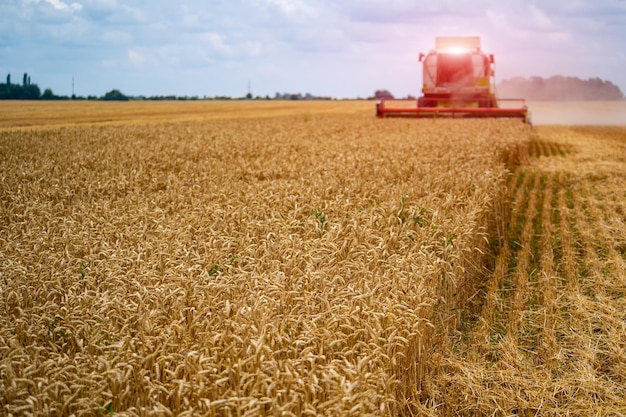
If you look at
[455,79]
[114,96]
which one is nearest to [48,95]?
[114,96]

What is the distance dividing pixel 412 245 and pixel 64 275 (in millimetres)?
3118

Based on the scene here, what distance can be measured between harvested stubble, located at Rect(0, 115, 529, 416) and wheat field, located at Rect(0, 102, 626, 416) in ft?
0.07

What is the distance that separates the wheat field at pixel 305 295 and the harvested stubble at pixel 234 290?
0.02m

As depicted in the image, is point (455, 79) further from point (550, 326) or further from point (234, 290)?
point (234, 290)

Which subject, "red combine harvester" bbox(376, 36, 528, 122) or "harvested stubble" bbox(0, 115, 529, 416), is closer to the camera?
"harvested stubble" bbox(0, 115, 529, 416)

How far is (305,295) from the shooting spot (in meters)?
4.47

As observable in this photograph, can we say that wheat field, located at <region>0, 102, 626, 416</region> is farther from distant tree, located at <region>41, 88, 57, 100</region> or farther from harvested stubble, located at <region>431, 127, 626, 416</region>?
distant tree, located at <region>41, 88, 57, 100</region>

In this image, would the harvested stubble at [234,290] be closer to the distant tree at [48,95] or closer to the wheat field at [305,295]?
the wheat field at [305,295]

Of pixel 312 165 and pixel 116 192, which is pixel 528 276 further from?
pixel 116 192

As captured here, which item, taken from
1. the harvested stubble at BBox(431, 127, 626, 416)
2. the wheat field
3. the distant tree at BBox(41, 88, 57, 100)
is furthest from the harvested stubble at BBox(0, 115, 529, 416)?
the distant tree at BBox(41, 88, 57, 100)

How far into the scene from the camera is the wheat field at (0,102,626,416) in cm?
355

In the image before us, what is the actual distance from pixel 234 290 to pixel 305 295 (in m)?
0.56

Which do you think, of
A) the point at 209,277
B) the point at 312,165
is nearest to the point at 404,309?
the point at 209,277

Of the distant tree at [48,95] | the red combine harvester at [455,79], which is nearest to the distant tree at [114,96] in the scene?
the distant tree at [48,95]
